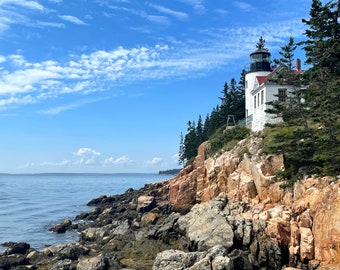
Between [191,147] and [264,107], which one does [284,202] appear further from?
[191,147]

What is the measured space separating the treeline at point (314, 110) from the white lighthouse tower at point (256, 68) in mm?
10858

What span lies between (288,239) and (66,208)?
127ft

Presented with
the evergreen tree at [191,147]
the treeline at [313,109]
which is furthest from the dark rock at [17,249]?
the evergreen tree at [191,147]

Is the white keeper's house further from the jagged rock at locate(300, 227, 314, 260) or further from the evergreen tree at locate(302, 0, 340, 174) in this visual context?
the jagged rock at locate(300, 227, 314, 260)

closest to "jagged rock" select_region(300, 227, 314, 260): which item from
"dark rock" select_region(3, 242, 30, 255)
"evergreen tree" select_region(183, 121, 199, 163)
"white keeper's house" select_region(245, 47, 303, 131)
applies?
"white keeper's house" select_region(245, 47, 303, 131)

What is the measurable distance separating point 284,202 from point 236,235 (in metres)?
3.89

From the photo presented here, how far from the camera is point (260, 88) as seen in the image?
1409 inches

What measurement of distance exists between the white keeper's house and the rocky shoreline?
5623 millimetres

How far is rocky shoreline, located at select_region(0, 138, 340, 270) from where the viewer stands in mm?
16891

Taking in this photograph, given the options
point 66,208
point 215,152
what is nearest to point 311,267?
point 215,152

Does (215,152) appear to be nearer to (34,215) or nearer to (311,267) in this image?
(311,267)

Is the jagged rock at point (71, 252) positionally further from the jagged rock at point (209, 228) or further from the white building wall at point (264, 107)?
the white building wall at point (264, 107)

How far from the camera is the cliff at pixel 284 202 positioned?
16641mm

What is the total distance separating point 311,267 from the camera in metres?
16.6
